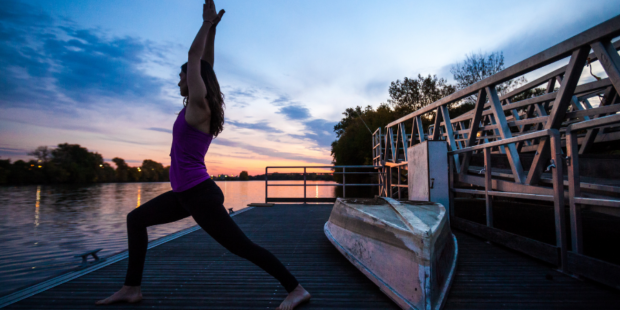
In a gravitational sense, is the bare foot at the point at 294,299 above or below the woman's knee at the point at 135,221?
below

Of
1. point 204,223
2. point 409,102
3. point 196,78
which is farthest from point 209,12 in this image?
point 409,102

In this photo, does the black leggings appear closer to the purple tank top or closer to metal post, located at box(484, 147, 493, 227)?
the purple tank top

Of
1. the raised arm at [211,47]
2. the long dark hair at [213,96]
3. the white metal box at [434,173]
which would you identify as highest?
the raised arm at [211,47]

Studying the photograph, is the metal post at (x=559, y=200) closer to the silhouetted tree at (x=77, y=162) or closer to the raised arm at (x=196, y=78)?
the raised arm at (x=196, y=78)

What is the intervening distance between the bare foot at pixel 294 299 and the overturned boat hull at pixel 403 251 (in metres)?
0.55

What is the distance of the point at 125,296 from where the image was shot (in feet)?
6.59

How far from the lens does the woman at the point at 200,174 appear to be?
5.81 feet

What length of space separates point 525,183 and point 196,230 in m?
4.67

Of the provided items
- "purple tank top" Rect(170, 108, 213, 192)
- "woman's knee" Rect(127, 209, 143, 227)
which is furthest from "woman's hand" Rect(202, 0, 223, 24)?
"woman's knee" Rect(127, 209, 143, 227)

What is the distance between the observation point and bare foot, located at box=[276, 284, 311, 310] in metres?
1.89

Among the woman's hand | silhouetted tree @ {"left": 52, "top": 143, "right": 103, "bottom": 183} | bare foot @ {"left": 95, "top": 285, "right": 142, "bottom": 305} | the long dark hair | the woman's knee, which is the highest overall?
silhouetted tree @ {"left": 52, "top": 143, "right": 103, "bottom": 183}

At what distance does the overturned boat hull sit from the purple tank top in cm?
136

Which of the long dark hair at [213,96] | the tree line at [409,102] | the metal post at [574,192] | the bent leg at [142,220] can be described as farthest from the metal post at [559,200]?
the tree line at [409,102]

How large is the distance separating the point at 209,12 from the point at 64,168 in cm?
8111
